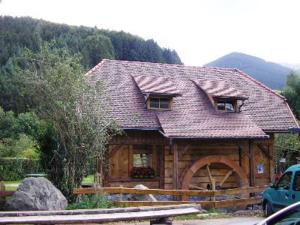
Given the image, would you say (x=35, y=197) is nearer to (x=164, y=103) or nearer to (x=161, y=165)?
(x=161, y=165)

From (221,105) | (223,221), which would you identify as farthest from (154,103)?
(223,221)

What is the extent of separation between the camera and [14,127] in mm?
51469

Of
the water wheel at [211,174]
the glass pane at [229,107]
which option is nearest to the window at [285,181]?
the water wheel at [211,174]

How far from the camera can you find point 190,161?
74.7 feet

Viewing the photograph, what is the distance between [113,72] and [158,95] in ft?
10.4

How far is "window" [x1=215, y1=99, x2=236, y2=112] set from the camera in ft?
80.9

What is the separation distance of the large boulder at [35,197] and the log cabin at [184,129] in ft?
19.8

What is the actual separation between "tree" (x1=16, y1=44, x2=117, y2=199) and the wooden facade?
3672 millimetres

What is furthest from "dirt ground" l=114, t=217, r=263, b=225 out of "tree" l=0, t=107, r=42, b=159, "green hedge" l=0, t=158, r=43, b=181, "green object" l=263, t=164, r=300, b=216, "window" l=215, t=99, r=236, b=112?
"green hedge" l=0, t=158, r=43, b=181

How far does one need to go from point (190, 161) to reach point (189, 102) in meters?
3.20

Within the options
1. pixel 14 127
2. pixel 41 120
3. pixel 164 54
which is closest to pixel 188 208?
pixel 41 120

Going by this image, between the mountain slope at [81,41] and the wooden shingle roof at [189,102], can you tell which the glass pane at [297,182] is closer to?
the wooden shingle roof at [189,102]

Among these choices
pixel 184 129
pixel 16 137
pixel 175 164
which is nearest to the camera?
pixel 175 164

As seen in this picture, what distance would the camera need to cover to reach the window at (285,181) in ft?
46.1
